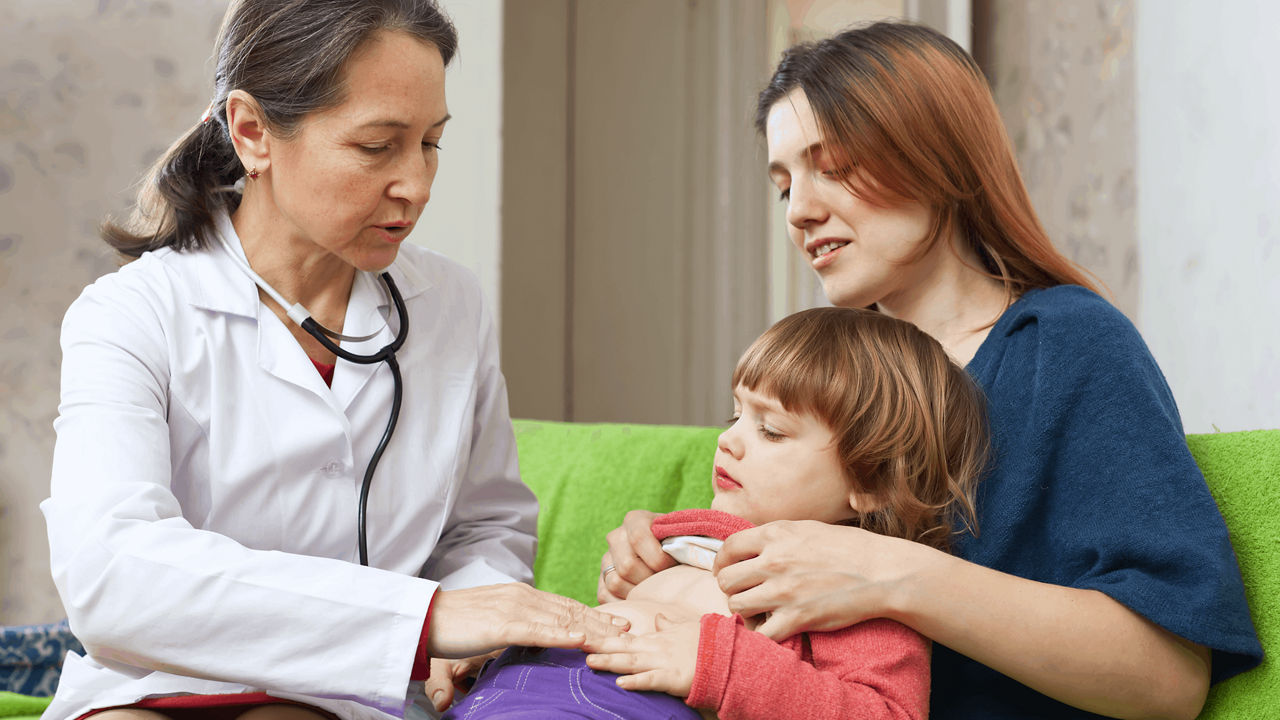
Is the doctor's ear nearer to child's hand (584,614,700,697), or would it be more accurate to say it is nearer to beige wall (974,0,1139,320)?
child's hand (584,614,700,697)

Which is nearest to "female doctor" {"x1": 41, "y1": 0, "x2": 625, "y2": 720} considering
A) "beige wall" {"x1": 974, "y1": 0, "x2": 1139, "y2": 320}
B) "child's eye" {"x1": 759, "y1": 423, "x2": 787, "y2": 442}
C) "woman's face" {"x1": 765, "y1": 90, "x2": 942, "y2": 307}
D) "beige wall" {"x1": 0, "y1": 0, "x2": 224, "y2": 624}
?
"child's eye" {"x1": 759, "y1": 423, "x2": 787, "y2": 442}

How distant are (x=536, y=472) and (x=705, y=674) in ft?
3.12

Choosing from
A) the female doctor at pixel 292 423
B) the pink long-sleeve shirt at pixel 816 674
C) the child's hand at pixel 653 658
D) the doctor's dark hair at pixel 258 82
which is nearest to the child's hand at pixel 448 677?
the female doctor at pixel 292 423

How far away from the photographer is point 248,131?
127 centimetres

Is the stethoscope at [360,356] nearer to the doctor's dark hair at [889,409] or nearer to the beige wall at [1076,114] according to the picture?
the doctor's dark hair at [889,409]

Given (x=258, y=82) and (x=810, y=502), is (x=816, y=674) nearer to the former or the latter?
(x=810, y=502)

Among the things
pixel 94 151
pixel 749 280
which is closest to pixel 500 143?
pixel 749 280

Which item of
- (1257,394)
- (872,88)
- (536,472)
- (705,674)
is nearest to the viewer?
(705,674)

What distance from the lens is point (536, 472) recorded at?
6.20ft

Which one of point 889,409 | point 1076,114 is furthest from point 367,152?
point 1076,114

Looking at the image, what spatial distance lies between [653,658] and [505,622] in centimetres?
16

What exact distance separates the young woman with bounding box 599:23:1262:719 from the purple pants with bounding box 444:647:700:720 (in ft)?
0.47

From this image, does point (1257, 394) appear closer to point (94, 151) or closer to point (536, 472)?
point (536, 472)

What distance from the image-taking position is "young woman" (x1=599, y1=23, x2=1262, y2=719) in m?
1.03
